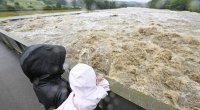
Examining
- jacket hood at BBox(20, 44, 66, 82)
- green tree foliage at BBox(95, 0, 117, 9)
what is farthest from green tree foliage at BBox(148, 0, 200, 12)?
jacket hood at BBox(20, 44, 66, 82)

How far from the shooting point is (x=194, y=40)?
5.20 metres

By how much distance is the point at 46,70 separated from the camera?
1.93m

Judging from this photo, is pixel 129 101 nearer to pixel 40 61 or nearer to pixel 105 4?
pixel 40 61

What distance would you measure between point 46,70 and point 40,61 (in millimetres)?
98

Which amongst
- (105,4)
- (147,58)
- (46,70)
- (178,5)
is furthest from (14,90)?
(105,4)

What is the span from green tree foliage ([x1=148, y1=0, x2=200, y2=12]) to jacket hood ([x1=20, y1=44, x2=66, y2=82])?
12.9m

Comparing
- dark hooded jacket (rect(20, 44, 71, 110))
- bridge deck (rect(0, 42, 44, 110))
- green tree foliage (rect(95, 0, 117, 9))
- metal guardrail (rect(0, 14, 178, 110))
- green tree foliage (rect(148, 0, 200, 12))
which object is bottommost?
green tree foliage (rect(95, 0, 117, 9))

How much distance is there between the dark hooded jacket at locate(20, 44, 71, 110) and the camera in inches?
74.5

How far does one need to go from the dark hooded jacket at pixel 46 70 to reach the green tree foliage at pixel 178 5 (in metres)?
12.9

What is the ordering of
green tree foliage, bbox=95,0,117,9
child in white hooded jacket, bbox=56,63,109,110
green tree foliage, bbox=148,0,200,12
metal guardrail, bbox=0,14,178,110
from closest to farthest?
1. child in white hooded jacket, bbox=56,63,109,110
2. metal guardrail, bbox=0,14,178,110
3. green tree foliage, bbox=148,0,200,12
4. green tree foliage, bbox=95,0,117,9

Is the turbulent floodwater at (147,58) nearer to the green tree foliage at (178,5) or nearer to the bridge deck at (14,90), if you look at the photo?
the bridge deck at (14,90)

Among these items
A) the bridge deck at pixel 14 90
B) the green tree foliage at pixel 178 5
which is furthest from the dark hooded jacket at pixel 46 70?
the green tree foliage at pixel 178 5

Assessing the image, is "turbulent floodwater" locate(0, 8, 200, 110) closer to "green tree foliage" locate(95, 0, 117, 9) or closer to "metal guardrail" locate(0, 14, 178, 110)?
"metal guardrail" locate(0, 14, 178, 110)

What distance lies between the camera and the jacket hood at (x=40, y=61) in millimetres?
1887
